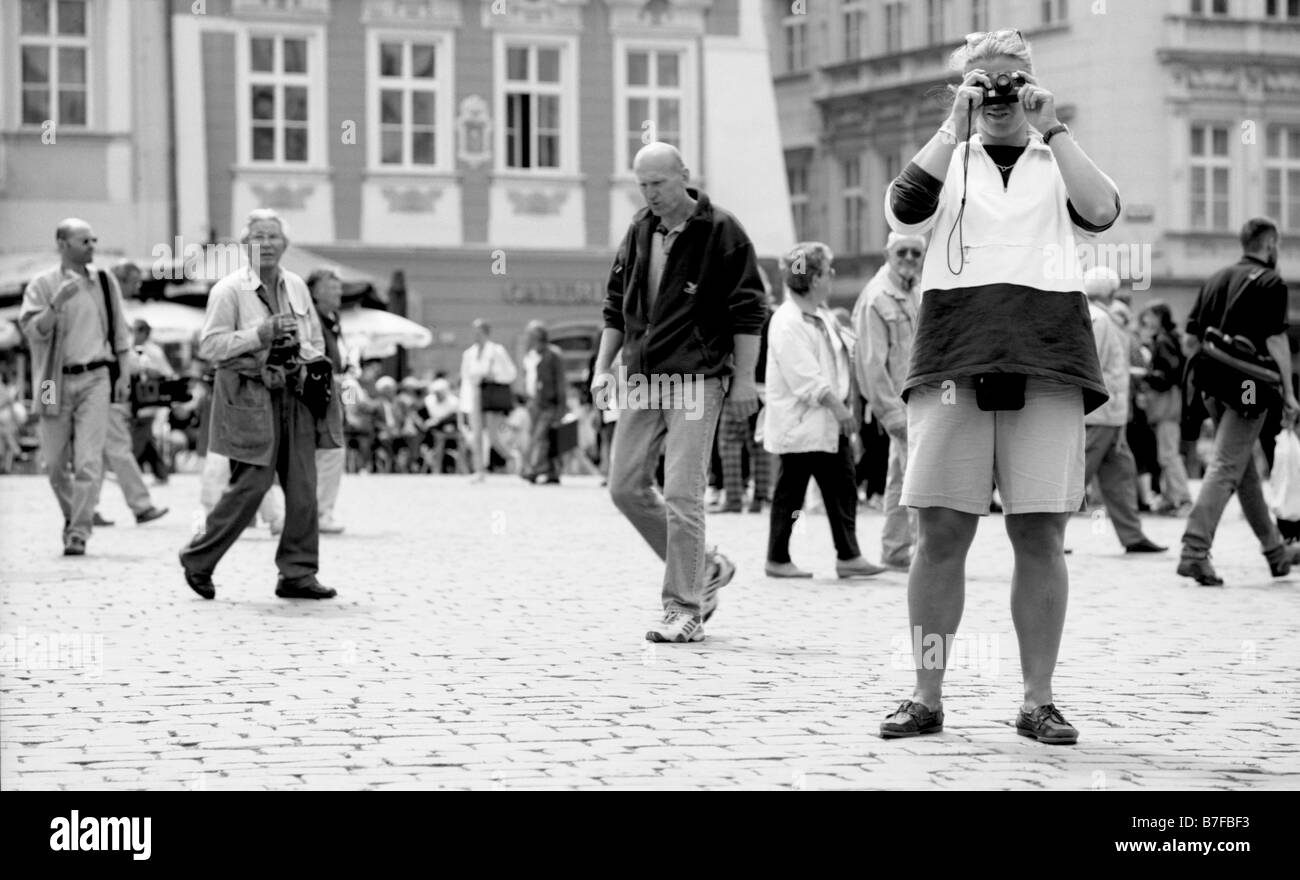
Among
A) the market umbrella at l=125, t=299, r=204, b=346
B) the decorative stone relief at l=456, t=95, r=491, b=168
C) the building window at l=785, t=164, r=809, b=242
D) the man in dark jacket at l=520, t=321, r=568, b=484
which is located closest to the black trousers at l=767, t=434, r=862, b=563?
the man in dark jacket at l=520, t=321, r=568, b=484

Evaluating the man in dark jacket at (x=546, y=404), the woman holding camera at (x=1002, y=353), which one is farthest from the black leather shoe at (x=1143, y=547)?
the man in dark jacket at (x=546, y=404)

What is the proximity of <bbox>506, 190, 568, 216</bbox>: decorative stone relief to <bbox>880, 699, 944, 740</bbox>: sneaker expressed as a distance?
30.3m

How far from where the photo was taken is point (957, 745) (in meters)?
6.24

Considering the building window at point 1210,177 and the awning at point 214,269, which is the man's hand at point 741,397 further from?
the building window at point 1210,177

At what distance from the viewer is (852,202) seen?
48.8 metres

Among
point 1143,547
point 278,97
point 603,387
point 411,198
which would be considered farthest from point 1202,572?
point 278,97

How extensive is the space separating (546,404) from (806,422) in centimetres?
1345

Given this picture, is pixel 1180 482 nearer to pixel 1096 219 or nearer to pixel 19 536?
pixel 19 536

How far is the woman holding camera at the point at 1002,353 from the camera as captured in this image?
6305 mm

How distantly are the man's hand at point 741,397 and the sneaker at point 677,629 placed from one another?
2.61 ft

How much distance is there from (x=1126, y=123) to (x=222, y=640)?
37.4 meters

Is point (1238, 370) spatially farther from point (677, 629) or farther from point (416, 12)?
point (416, 12)

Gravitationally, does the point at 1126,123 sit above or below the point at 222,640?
above
